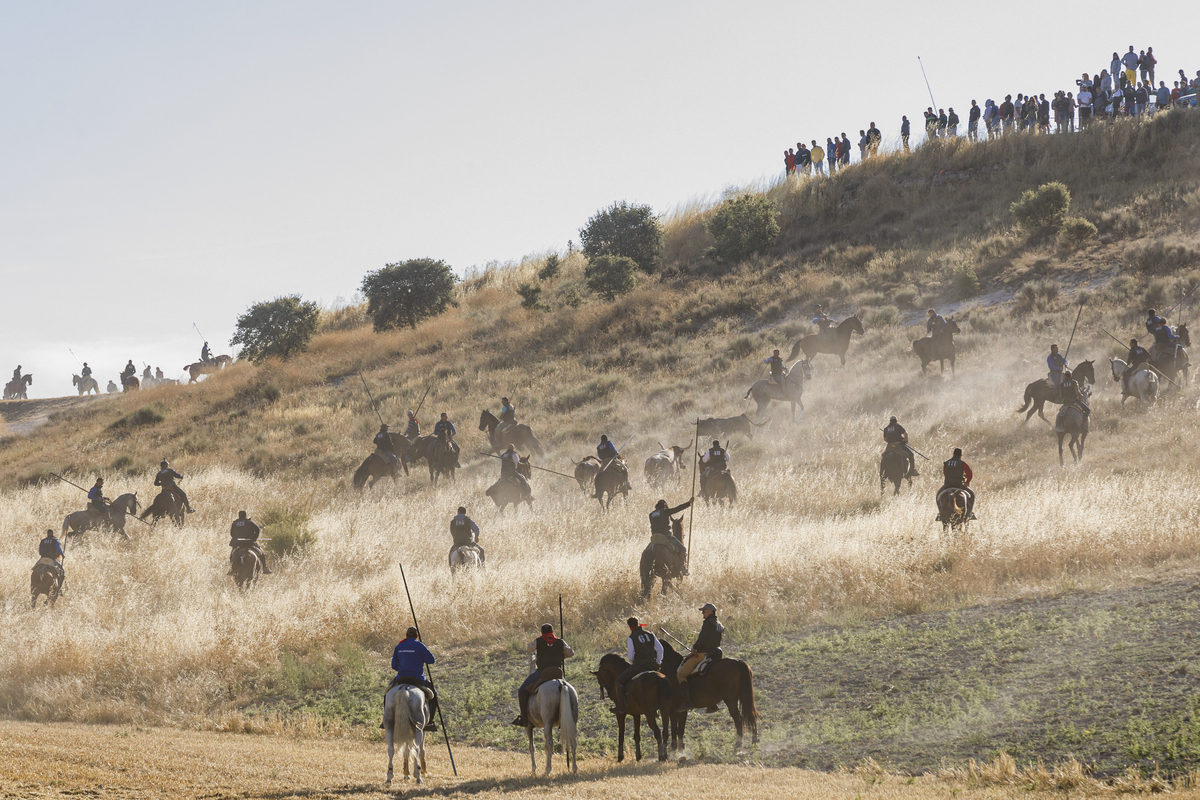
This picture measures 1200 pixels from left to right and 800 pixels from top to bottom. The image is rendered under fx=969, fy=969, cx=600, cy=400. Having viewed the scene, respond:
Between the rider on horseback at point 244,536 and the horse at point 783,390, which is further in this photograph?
the horse at point 783,390

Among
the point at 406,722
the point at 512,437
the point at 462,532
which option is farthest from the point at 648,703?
the point at 512,437

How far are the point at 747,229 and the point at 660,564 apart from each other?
37505mm

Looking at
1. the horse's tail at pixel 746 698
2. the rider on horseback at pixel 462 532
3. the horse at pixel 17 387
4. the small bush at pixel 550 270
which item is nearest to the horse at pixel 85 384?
the horse at pixel 17 387

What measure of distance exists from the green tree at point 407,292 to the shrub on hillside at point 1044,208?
28930mm

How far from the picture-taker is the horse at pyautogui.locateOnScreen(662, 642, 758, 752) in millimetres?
9680

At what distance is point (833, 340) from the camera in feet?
117

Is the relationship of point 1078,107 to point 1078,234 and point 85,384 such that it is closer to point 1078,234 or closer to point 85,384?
point 1078,234

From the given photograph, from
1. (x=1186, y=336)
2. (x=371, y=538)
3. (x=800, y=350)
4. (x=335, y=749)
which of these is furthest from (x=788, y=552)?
(x=800, y=350)

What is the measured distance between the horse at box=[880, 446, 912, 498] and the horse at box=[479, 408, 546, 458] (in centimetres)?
1175

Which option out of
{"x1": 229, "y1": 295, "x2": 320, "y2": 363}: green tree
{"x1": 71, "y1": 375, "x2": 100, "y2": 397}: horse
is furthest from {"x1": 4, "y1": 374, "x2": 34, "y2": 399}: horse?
{"x1": 229, "y1": 295, "x2": 320, "y2": 363}: green tree

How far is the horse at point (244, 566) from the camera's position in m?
20.3

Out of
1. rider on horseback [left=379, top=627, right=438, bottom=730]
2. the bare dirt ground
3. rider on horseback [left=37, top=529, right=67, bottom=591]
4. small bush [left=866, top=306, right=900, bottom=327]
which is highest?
small bush [left=866, top=306, right=900, bottom=327]

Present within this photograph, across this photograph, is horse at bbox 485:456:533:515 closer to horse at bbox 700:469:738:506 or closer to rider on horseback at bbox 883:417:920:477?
horse at bbox 700:469:738:506

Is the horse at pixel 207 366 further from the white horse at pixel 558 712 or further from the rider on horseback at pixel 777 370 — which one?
the white horse at pixel 558 712
